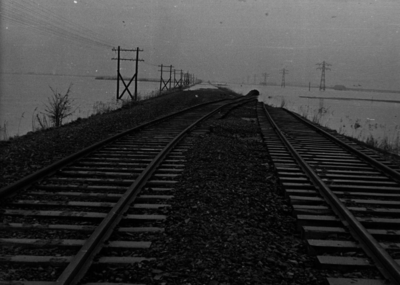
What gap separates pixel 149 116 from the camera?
53.6 feet

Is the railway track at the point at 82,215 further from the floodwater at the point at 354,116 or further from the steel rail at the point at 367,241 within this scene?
the floodwater at the point at 354,116

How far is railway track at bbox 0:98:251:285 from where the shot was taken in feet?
10.1

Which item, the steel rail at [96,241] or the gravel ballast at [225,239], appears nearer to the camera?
the steel rail at [96,241]

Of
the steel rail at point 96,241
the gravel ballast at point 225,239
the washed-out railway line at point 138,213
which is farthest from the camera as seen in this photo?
the washed-out railway line at point 138,213

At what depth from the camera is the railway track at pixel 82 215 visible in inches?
122

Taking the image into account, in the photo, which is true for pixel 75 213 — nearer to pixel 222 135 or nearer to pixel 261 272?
pixel 261 272

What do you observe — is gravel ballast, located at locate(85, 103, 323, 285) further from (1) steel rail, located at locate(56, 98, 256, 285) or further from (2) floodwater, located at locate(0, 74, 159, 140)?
(2) floodwater, located at locate(0, 74, 159, 140)

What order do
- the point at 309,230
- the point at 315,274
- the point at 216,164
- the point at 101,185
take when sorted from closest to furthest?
the point at 315,274 → the point at 309,230 → the point at 101,185 → the point at 216,164

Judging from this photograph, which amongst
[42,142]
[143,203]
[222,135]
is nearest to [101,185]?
[143,203]

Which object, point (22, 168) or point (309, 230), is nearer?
point (309, 230)

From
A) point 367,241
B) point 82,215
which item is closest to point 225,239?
point 367,241

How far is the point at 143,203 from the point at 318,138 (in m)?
7.99

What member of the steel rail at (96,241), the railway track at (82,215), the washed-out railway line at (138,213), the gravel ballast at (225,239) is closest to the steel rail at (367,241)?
the washed-out railway line at (138,213)

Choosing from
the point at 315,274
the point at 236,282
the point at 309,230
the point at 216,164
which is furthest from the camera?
the point at 216,164
